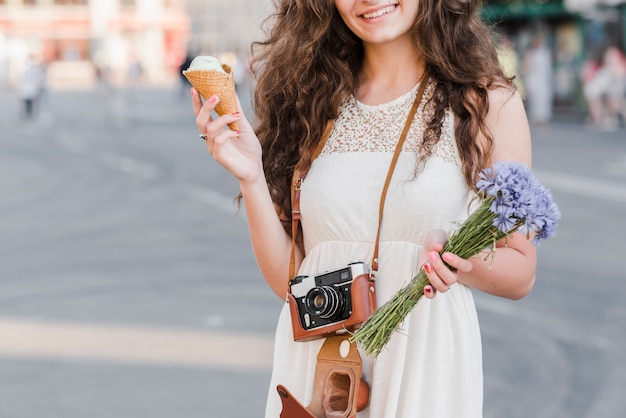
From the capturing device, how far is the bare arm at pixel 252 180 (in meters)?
2.34

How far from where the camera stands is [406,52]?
102 inches

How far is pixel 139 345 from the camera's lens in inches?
264

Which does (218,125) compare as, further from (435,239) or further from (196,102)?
(435,239)

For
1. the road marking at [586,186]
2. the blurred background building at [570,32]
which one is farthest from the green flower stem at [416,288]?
the blurred background building at [570,32]

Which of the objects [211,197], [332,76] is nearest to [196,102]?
[332,76]

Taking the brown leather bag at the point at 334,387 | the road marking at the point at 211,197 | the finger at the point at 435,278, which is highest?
the road marking at the point at 211,197

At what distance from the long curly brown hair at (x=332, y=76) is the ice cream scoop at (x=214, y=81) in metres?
0.29

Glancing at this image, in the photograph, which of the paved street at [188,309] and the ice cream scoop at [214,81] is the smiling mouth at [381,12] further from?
the paved street at [188,309]

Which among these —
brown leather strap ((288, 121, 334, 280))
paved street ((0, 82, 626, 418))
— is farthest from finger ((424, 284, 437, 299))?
paved street ((0, 82, 626, 418))

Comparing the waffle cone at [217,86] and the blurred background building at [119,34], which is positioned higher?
the blurred background building at [119,34]

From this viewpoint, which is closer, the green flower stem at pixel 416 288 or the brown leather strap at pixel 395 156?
the green flower stem at pixel 416 288

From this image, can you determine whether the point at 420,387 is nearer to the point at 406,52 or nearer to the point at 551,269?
the point at 406,52

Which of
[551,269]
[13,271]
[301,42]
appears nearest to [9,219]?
[13,271]

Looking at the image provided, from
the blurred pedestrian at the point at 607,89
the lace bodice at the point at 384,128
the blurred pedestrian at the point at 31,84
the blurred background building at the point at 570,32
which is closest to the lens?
the lace bodice at the point at 384,128
